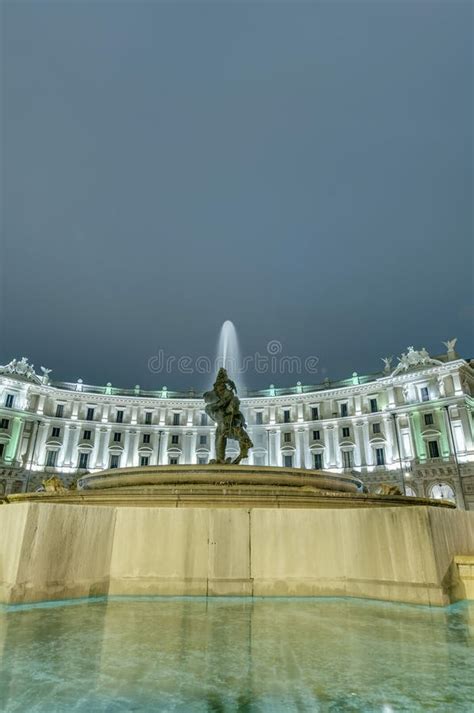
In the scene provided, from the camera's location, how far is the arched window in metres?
42.6

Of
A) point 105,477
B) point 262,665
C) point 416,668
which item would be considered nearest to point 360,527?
point 416,668

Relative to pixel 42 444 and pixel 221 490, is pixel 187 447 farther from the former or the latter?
pixel 221 490

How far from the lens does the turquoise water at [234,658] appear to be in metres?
2.80

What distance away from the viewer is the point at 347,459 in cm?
5216

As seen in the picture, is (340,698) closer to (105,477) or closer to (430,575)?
(430,575)

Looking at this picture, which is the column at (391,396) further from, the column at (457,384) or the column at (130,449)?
the column at (130,449)

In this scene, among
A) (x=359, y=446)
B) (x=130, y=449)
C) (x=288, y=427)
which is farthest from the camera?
(x=130, y=449)

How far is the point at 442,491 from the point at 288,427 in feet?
67.3

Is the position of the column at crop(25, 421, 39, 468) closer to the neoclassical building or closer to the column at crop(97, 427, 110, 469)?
the neoclassical building

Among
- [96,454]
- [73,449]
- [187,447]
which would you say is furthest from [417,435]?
[73,449]

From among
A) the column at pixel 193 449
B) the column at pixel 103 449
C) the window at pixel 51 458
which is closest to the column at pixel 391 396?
the column at pixel 193 449

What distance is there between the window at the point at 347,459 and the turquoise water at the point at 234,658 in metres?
48.6

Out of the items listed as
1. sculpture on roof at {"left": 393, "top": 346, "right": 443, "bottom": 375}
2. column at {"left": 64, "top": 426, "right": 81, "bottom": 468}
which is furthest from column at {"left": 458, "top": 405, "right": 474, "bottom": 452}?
column at {"left": 64, "top": 426, "right": 81, "bottom": 468}

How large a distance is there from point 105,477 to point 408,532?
1034 centimetres
